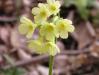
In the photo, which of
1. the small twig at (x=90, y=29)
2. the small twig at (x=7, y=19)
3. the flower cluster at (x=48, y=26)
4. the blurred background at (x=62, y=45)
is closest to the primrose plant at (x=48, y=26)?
the flower cluster at (x=48, y=26)

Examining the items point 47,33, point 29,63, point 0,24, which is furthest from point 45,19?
point 0,24

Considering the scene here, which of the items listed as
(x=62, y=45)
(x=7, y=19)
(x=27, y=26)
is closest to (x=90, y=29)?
(x=62, y=45)

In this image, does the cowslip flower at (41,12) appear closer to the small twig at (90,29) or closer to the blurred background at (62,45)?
the blurred background at (62,45)

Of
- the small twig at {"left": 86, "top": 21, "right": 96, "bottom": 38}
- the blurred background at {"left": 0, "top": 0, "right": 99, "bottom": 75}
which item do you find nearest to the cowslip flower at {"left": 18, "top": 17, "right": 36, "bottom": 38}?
the blurred background at {"left": 0, "top": 0, "right": 99, "bottom": 75}

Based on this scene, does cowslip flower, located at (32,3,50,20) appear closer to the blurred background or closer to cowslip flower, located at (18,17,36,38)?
cowslip flower, located at (18,17,36,38)

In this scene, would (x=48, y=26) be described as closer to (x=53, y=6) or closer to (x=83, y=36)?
(x=53, y=6)
